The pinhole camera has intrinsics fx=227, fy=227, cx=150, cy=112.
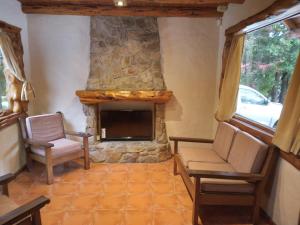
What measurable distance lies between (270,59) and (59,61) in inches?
124

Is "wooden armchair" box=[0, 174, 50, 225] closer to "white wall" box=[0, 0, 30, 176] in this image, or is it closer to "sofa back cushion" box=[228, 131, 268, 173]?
"white wall" box=[0, 0, 30, 176]

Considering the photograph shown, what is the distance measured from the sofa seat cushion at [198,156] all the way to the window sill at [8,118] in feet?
7.70

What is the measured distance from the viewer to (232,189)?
7.37 ft

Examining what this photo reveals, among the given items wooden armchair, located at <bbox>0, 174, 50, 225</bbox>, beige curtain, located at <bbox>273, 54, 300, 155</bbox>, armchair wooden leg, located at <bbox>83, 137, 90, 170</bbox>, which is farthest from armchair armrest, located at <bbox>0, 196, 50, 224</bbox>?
beige curtain, located at <bbox>273, 54, 300, 155</bbox>

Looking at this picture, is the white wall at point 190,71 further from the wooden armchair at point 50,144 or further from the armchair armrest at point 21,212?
the armchair armrest at point 21,212

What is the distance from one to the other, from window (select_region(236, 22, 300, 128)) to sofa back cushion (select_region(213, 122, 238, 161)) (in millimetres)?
316

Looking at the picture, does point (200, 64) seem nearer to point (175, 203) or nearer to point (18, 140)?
point (175, 203)

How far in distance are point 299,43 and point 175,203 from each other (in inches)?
83.9

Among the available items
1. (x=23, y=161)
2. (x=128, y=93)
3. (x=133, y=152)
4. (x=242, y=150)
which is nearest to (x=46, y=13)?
(x=128, y=93)

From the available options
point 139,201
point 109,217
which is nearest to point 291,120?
point 139,201

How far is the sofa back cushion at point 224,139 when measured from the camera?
287cm

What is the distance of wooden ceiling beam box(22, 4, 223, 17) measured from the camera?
3.58 meters

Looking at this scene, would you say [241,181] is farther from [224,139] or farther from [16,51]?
[16,51]

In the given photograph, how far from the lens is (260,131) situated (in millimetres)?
2529
